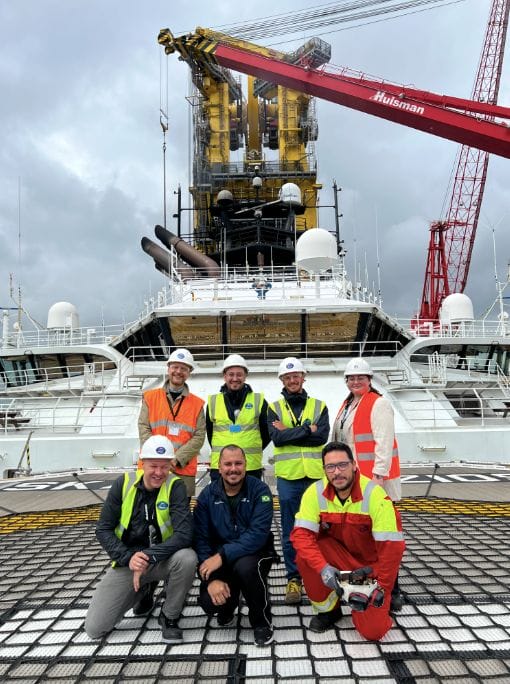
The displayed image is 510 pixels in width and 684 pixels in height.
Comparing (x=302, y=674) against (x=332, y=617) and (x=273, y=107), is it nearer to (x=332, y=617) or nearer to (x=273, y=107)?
(x=332, y=617)

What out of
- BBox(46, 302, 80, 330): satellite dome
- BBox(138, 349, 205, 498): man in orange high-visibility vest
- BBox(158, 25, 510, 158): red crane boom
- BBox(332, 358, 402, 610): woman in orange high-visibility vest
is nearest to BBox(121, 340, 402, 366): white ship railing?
BBox(46, 302, 80, 330): satellite dome

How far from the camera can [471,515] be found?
5.70 metres

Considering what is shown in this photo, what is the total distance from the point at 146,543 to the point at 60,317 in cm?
1601

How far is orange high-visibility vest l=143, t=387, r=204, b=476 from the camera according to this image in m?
4.07

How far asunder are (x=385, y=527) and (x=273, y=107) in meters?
30.1

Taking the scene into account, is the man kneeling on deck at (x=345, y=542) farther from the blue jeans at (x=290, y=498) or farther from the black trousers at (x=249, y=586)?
the blue jeans at (x=290, y=498)

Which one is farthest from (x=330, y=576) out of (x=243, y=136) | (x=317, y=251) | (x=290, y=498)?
(x=243, y=136)

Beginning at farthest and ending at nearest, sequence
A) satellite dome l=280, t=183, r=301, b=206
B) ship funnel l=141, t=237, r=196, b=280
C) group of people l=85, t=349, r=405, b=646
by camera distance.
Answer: satellite dome l=280, t=183, r=301, b=206 < ship funnel l=141, t=237, r=196, b=280 < group of people l=85, t=349, r=405, b=646

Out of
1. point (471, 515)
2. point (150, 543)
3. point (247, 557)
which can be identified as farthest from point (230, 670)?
point (471, 515)

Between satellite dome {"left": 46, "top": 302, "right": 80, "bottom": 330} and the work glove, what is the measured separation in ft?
53.3

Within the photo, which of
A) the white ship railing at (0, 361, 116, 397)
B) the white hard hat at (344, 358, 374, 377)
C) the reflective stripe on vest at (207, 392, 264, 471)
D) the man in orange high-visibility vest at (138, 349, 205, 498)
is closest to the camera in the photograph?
the white hard hat at (344, 358, 374, 377)

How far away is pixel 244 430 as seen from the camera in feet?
12.8

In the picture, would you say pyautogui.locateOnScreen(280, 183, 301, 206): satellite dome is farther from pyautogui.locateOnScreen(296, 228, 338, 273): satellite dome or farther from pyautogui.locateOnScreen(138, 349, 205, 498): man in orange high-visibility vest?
pyautogui.locateOnScreen(138, 349, 205, 498): man in orange high-visibility vest

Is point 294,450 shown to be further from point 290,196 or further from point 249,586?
point 290,196
